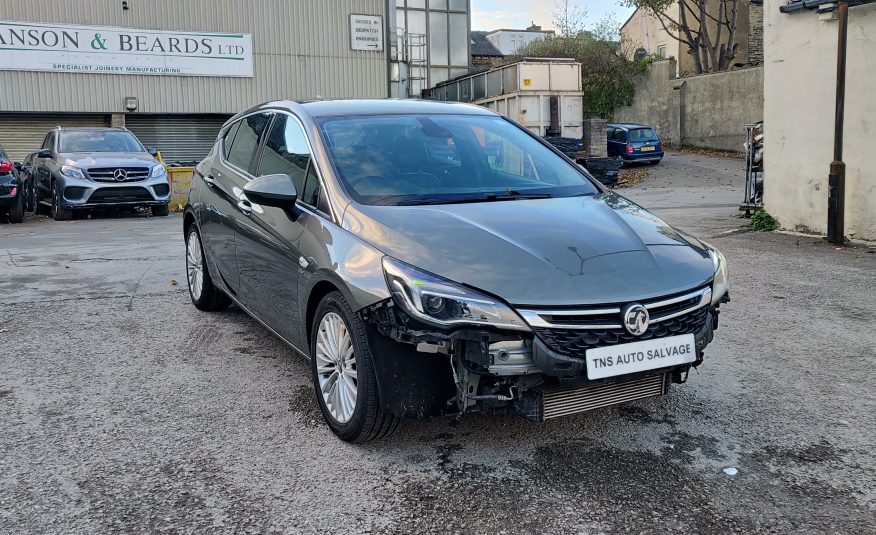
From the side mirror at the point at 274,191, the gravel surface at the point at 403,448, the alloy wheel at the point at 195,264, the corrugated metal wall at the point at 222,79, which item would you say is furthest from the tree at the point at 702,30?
the side mirror at the point at 274,191

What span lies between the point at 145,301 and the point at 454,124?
363cm

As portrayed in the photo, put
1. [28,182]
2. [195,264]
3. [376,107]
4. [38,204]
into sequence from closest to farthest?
[376,107], [195,264], [38,204], [28,182]

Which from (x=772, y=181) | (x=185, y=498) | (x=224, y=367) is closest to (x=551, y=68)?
(x=772, y=181)

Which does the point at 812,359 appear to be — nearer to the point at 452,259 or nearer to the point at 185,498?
the point at 452,259

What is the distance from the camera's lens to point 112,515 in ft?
10.4

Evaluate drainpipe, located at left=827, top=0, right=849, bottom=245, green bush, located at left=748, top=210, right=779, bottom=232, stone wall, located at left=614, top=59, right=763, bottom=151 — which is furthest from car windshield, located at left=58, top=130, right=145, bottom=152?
stone wall, located at left=614, top=59, right=763, bottom=151

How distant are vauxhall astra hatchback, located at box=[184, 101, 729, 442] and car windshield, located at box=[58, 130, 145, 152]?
40.5 ft

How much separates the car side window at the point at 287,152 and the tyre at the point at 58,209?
11881mm

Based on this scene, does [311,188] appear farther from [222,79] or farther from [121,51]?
[222,79]

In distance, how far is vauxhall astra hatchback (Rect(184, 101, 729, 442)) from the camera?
3.28m

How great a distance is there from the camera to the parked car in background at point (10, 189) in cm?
1465

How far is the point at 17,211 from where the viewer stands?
1530cm

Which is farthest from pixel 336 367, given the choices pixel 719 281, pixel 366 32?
pixel 366 32

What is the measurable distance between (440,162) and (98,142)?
44.5ft
